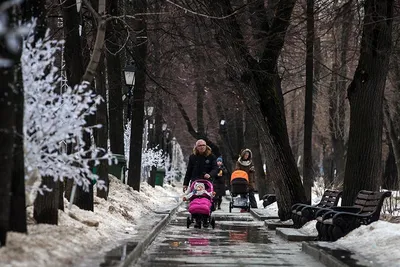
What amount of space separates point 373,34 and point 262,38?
3.30m

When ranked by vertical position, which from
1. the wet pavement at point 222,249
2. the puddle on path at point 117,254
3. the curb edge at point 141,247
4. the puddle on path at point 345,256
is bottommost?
the wet pavement at point 222,249

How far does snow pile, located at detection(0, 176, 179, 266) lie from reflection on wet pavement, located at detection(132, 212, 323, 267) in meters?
0.74

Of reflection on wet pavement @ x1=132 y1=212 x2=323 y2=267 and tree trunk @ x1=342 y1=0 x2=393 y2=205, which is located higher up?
tree trunk @ x1=342 y1=0 x2=393 y2=205

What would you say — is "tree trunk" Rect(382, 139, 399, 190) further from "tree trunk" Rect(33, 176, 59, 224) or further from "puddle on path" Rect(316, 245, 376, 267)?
"tree trunk" Rect(33, 176, 59, 224)

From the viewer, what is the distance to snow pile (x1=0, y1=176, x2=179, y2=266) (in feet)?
27.3

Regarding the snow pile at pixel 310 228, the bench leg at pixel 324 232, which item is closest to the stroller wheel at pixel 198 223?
the snow pile at pixel 310 228

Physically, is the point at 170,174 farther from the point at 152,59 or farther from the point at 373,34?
the point at 373,34

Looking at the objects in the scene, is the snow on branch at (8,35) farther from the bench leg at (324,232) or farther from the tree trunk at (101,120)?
the tree trunk at (101,120)

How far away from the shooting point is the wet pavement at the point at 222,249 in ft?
37.7

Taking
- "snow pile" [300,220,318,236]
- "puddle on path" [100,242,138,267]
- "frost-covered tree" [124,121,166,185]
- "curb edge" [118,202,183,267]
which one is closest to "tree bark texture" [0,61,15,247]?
"puddle on path" [100,242,138,267]

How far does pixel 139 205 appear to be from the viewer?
74.5 feet

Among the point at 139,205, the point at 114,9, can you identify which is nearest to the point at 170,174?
the point at 139,205

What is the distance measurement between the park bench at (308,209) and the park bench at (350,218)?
2.53 metres

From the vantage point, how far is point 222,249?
43.7ft
